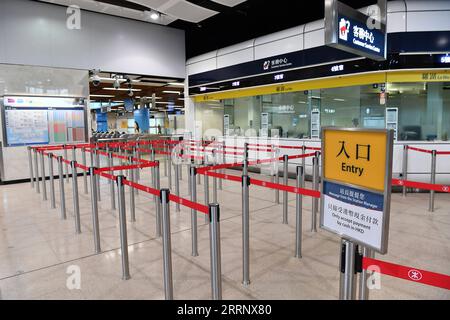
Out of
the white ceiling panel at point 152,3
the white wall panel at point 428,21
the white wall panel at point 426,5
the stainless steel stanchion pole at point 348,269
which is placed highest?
the white ceiling panel at point 152,3

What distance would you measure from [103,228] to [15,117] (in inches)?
221

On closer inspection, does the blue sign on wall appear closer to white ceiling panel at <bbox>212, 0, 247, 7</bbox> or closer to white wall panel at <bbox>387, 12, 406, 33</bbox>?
white wall panel at <bbox>387, 12, 406, 33</bbox>

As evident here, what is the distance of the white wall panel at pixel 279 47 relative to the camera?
26.1 feet

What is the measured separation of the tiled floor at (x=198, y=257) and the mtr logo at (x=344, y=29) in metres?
2.73

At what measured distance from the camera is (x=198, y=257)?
3.46 metres

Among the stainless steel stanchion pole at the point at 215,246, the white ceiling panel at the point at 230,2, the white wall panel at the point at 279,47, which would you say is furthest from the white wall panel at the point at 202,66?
the stainless steel stanchion pole at the point at 215,246

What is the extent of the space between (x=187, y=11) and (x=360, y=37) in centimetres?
500

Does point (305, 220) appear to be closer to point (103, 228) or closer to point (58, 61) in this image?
point (103, 228)

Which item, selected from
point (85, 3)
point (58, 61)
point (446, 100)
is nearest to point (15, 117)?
point (58, 61)

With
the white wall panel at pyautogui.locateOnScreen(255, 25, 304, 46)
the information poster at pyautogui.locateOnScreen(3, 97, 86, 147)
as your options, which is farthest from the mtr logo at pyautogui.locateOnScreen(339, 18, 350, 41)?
the information poster at pyautogui.locateOnScreen(3, 97, 86, 147)

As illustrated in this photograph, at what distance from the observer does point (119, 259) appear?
343 cm

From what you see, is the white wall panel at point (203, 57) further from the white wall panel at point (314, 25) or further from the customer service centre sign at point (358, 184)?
the customer service centre sign at point (358, 184)
